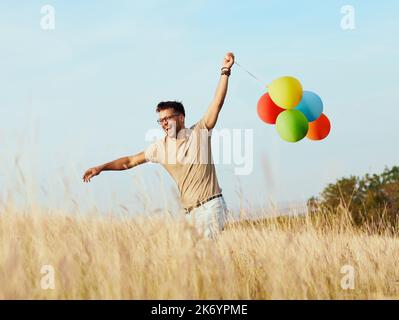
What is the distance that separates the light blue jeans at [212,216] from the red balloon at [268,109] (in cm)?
247

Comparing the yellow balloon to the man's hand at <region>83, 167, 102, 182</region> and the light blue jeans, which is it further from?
the man's hand at <region>83, 167, 102, 182</region>

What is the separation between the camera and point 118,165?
5.39 m

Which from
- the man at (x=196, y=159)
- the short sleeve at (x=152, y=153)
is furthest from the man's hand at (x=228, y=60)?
the short sleeve at (x=152, y=153)

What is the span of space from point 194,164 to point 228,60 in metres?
0.94

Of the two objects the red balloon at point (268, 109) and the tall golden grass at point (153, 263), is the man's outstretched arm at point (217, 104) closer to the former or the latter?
the tall golden grass at point (153, 263)

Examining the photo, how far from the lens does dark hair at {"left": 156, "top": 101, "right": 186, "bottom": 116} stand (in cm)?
519

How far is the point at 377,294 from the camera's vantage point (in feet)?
16.0

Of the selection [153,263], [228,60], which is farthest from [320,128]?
[153,263]

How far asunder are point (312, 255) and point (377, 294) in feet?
1.98

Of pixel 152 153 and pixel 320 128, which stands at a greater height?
pixel 320 128

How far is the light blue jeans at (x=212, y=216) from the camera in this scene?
4.84m

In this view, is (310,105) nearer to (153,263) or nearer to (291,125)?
(291,125)
